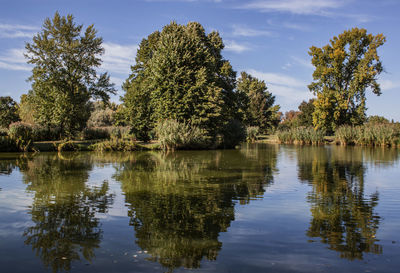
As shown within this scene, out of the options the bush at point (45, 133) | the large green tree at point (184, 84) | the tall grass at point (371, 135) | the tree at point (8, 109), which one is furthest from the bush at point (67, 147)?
the tree at point (8, 109)

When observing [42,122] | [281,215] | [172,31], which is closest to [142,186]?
[281,215]

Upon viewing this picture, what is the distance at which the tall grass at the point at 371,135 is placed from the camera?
125 feet

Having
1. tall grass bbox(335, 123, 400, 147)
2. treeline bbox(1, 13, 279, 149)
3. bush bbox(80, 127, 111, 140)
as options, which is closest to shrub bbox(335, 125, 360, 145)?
tall grass bbox(335, 123, 400, 147)

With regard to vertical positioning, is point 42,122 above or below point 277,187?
above

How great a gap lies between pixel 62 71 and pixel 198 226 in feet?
116

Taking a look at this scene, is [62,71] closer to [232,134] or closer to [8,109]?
[232,134]

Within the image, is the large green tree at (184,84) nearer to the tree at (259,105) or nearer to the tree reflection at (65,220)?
the tree reflection at (65,220)

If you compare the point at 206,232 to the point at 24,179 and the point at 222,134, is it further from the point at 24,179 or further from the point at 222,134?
the point at 222,134

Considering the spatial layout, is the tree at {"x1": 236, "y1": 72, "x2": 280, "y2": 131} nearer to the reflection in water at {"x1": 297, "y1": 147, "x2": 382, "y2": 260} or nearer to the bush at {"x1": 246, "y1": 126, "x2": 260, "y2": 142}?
the bush at {"x1": 246, "y1": 126, "x2": 260, "y2": 142}

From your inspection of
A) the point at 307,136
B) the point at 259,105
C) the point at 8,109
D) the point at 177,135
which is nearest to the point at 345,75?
the point at 307,136

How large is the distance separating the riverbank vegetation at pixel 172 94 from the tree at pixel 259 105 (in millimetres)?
19527

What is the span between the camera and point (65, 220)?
6.42m

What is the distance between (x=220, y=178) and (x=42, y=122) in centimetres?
2991

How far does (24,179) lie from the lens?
11.6 meters
